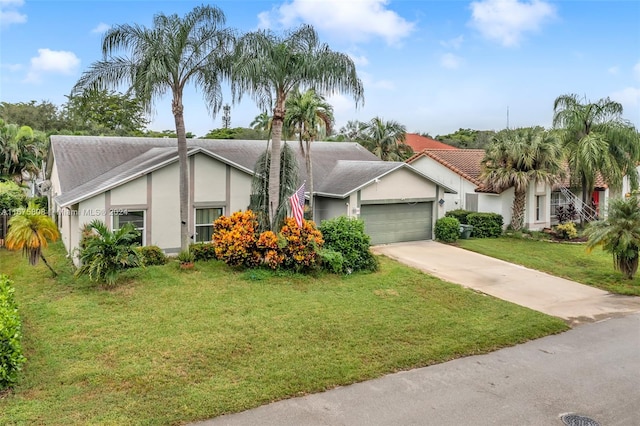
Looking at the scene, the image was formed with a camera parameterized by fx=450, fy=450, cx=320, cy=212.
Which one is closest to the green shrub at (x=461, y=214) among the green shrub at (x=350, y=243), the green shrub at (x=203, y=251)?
the green shrub at (x=350, y=243)

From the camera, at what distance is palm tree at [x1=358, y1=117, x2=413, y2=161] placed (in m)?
30.1

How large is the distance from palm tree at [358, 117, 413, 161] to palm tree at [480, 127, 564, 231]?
27.9 ft

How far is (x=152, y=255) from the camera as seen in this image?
14.4 m

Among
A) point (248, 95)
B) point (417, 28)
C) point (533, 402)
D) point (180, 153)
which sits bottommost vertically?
point (533, 402)

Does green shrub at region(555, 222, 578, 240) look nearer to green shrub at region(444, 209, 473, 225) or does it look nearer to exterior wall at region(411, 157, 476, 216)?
green shrub at region(444, 209, 473, 225)

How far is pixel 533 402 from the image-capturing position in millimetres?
6359

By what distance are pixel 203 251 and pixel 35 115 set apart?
44639 millimetres

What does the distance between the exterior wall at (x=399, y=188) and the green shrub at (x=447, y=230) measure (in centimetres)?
132

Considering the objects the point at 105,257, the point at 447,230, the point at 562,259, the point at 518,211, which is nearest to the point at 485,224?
the point at 518,211

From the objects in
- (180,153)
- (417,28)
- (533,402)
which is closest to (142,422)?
(533,402)

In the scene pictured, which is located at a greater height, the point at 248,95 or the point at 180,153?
Answer: the point at 248,95

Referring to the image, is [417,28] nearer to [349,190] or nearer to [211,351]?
[349,190]

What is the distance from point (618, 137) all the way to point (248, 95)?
62.6 feet

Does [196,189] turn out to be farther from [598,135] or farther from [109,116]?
[109,116]
